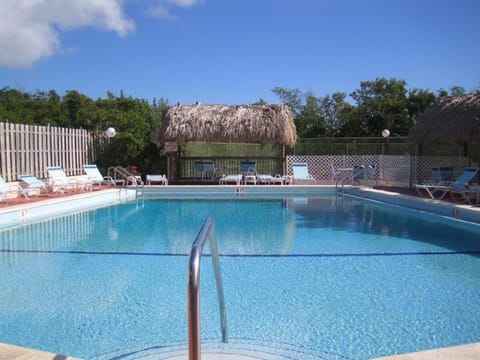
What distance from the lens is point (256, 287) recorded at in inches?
205

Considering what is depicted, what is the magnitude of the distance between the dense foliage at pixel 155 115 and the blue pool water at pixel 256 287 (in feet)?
27.9

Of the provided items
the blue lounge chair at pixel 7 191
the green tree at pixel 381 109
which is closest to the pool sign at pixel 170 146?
the blue lounge chair at pixel 7 191

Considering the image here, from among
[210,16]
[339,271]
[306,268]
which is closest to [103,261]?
[306,268]

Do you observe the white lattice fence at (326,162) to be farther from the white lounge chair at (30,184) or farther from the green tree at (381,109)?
the white lounge chair at (30,184)

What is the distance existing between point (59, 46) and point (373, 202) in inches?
674

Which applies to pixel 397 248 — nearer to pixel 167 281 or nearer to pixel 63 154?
pixel 167 281

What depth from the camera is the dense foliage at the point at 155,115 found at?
58.1 ft

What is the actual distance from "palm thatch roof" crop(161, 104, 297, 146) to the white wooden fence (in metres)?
2.96

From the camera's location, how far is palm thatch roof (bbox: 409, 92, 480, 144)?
12359 millimetres

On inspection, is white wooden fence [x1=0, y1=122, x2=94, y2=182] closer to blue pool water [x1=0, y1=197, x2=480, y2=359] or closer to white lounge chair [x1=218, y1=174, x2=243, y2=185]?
blue pool water [x1=0, y1=197, x2=480, y2=359]

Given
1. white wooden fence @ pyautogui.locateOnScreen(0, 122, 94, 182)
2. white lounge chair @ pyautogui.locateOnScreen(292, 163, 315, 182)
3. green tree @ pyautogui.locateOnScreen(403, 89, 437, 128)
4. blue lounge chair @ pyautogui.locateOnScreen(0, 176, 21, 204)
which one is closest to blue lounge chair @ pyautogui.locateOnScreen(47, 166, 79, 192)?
white wooden fence @ pyautogui.locateOnScreen(0, 122, 94, 182)

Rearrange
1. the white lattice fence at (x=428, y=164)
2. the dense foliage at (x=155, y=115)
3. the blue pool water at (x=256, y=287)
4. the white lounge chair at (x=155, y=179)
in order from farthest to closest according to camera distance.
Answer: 1. the dense foliage at (x=155, y=115)
2. the white lounge chair at (x=155, y=179)
3. the white lattice fence at (x=428, y=164)
4. the blue pool water at (x=256, y=287)

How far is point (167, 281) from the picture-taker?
5.40 metres

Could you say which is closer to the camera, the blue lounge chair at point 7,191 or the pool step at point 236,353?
the pool step at point 236,353
